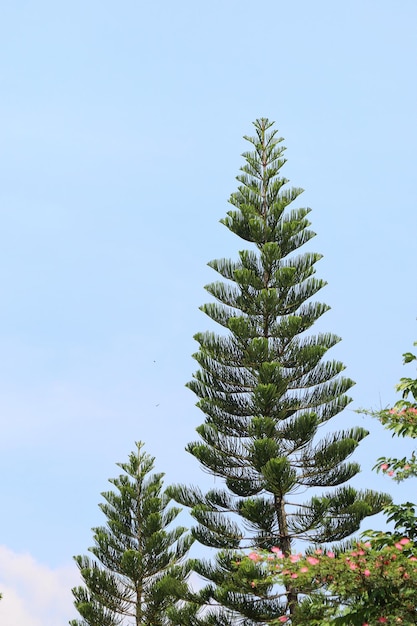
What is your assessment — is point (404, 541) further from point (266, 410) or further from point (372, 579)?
point (266, 410)

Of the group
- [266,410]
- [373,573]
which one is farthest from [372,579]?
[266,410]

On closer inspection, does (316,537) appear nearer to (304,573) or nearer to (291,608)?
(291,608)

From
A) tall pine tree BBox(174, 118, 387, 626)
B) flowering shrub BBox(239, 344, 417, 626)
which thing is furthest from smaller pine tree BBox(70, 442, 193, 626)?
flowering shrub BBox(239, 344, 417, 626)

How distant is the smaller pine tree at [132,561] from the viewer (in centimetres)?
1595

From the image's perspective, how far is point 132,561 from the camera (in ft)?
52.2

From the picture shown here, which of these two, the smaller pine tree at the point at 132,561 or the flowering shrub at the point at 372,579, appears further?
the smaller pine tree at the point at 132,561

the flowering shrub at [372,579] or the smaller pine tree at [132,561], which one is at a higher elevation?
the smaller pine tree at [132,561]

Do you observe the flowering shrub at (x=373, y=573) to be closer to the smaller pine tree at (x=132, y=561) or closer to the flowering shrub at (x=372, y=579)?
the flowering shrub at (x=372, y=579)

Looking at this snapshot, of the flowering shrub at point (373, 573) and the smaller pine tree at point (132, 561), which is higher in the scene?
the smaller pine tree at point (132, 561)

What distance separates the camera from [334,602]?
25.8 feet

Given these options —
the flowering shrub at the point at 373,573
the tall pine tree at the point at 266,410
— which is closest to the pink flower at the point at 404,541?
the flowering shrub at the point at 373,573

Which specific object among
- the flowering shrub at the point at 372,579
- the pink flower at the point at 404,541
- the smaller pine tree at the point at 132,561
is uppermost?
the smaller pine tree at the point at 132,561

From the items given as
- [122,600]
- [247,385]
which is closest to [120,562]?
[122,600]

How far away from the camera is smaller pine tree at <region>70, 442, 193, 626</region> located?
1595 cm
